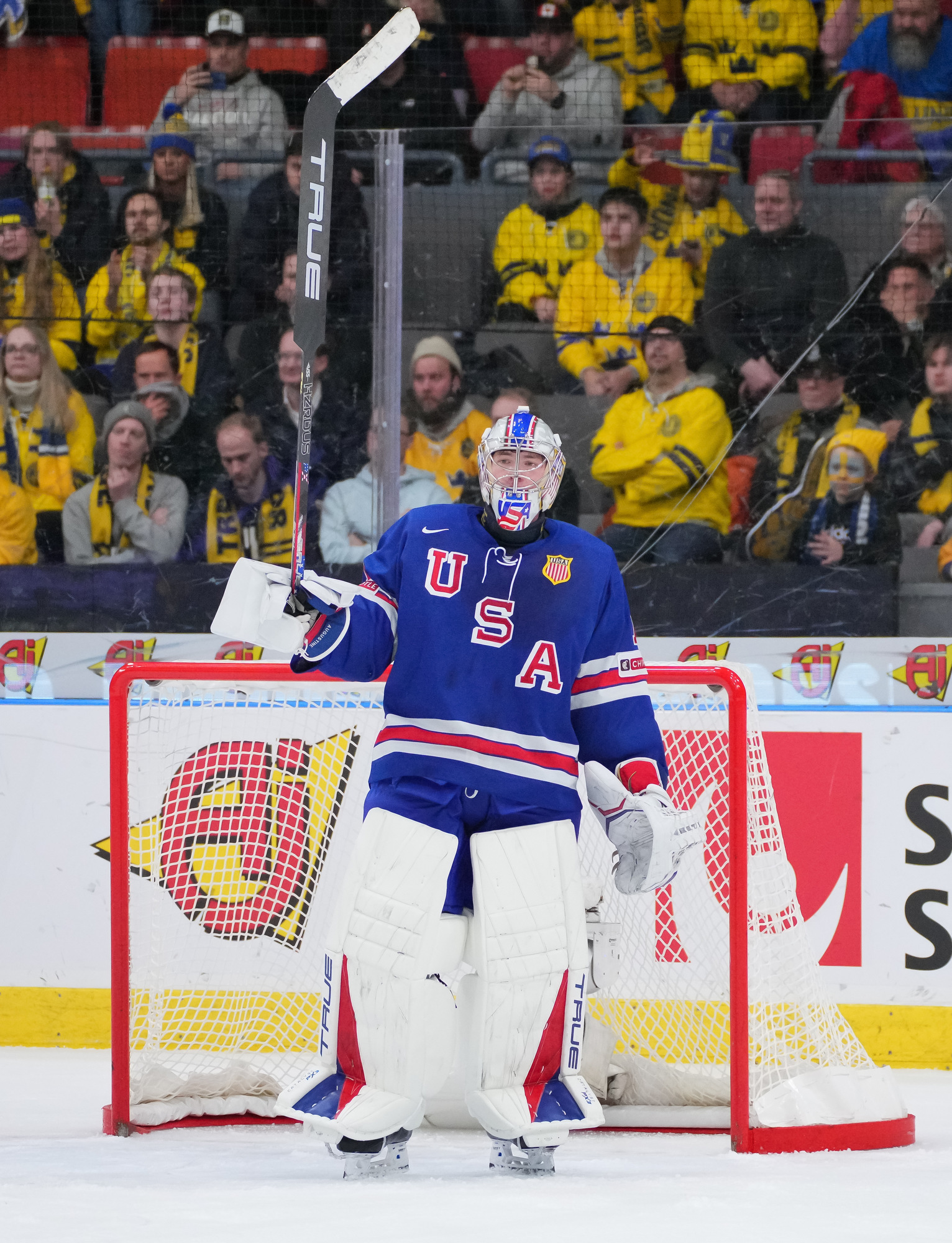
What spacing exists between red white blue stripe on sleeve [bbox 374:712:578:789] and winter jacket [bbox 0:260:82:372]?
2.07 meters

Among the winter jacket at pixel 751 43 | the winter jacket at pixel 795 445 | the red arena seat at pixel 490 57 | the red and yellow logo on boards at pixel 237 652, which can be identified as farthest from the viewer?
the winter jacket at pixel 751 43

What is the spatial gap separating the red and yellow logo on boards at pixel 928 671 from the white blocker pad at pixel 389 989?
1.60 metres

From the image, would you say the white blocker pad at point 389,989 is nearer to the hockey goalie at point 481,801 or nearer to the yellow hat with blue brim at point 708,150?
the hockey goalie at point 481,801

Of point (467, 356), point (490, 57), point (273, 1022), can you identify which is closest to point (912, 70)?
point (490, 57)

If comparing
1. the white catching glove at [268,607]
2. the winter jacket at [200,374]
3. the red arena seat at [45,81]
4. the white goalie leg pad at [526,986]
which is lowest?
the white goalie leg pad at [526,986]

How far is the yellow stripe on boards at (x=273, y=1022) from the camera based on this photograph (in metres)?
2.97

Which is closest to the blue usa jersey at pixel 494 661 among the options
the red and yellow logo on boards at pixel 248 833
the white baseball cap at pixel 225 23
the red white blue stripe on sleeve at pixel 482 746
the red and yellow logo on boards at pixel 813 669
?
the red white blue stripe on sleeve at pixel 482 746

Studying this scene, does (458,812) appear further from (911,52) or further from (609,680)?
(911,52)

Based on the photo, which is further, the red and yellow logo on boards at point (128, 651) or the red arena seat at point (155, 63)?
the red arena seat at point (155, 63)

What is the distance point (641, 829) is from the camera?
229cm

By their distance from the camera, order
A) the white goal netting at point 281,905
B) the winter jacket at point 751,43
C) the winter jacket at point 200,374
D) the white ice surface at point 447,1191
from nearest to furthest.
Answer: the white ice surface at point 447,1191
the white goal netting at point 281,905
the winter jacket at point 200,374
the winter jacket at point 751,43

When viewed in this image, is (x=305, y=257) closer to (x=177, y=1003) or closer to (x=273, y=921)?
(x=273, y=921)

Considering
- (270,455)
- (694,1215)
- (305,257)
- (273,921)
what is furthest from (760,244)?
(694,1215)

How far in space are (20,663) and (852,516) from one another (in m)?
2.08
